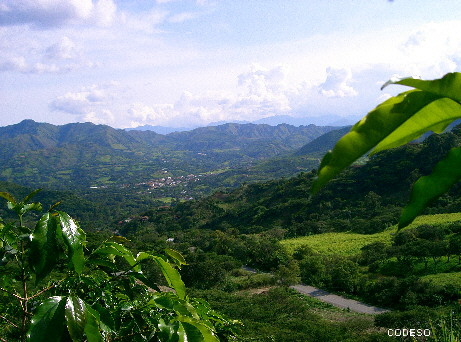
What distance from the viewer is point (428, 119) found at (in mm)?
518

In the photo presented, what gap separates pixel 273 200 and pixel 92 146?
16353cm

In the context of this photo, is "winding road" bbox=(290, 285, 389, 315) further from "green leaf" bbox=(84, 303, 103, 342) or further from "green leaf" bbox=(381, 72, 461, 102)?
"green leaf" bbox=(381, 72, 461, 102)

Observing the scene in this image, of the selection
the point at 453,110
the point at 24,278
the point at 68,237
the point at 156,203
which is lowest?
the point at 156,203

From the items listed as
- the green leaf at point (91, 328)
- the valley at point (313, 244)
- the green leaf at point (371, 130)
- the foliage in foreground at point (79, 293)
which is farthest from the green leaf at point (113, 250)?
the green leaf at point (371, 130)

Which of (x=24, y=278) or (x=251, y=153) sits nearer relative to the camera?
(x=24, y=278)

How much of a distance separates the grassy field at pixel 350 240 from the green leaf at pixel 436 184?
84.5 feet

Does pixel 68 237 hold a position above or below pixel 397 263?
above

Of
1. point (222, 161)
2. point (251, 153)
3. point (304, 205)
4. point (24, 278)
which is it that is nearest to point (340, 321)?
point (24, 278)

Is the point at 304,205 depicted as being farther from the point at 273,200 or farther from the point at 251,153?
the point at 251,153

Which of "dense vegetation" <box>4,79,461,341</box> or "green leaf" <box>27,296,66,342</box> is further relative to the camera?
"dense vegetation" <box>4,79,461,341</box>

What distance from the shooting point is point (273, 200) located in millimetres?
49938

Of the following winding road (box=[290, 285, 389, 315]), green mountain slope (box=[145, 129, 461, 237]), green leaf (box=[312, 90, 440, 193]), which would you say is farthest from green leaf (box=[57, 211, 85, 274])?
green mountain slope (box=[145, 129, 461, 237])

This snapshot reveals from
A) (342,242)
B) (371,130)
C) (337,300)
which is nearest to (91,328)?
(371,130)

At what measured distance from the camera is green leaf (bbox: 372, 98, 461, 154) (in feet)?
1.66
